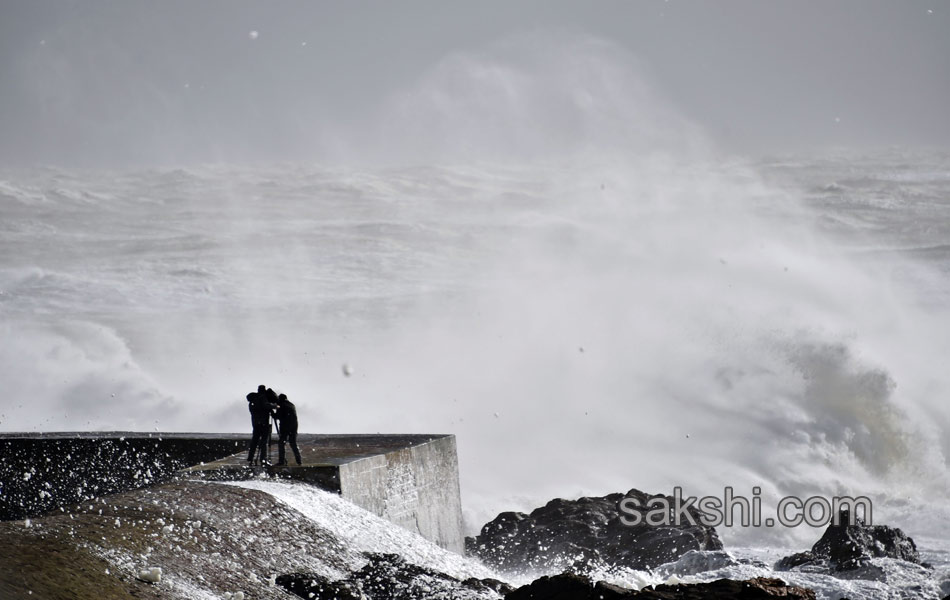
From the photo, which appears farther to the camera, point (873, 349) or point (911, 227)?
point (911, 227)

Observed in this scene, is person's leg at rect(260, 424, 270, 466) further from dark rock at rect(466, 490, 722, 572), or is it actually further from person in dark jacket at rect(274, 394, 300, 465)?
dark rock at rect(466, 490, 722, 572)

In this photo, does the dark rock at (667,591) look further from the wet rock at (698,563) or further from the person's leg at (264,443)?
the wet rock at (698,563)

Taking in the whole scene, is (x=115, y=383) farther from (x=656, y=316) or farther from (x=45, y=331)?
(x=656, y=316)

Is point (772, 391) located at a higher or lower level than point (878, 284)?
lower

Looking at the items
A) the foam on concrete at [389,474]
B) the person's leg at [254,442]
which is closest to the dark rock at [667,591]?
the foam on concrete at [389,474]

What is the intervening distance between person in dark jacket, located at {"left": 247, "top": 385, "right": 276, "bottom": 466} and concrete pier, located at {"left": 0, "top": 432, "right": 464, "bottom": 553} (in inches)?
7.9

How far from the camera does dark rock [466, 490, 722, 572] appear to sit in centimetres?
1143

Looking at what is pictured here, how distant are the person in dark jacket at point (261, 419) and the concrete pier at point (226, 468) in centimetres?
20

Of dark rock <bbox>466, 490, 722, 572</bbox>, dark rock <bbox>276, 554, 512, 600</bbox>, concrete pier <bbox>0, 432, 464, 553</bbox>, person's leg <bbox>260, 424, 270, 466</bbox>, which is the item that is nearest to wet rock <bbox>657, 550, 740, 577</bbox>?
dark rock <bbox>466, 490, 722, 572</bbox>

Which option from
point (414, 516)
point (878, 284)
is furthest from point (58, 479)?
point (878, 284)

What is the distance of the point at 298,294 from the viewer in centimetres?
3444

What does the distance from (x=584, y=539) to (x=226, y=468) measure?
15.6 feet

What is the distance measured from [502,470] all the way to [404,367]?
24.8ft

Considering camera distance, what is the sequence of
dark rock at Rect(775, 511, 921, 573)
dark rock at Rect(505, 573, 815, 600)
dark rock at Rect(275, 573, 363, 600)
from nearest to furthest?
dark rock at Rect(505, 573, 815, 600)
dark rock at Rect(275, 573, 363, 600)
dark rock at Rect(775, 511, 921, 573)
